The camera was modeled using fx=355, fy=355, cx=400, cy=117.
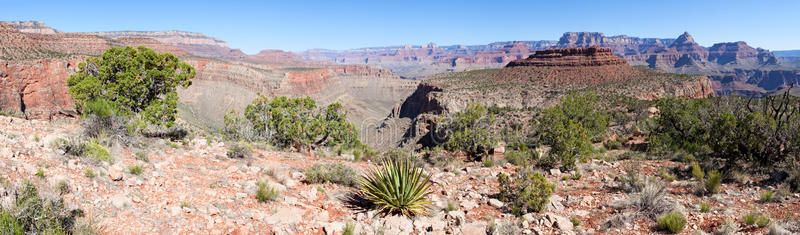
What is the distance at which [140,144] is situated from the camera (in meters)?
9.20

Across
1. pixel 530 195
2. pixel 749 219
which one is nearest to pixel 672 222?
pixel 749 219

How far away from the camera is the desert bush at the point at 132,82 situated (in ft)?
41.3

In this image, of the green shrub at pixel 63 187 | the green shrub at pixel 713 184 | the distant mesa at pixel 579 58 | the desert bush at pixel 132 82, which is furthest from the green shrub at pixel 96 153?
the distant mesa at pixel 579 58

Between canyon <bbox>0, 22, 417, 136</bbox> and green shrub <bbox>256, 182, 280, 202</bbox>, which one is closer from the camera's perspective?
green shrub <bbox>256, 182, 280, 202</bbox>

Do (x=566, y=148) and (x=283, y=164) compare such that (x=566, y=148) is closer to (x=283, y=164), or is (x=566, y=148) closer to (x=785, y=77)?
(x=283, y=164)

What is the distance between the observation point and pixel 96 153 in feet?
23.6

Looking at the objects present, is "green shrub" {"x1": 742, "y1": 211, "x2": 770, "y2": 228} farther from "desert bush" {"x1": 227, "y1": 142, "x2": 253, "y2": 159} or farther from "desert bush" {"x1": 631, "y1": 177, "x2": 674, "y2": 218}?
"desert bush" {"x1": 227, "y1": 142, "x2": 253, "y2": 159}

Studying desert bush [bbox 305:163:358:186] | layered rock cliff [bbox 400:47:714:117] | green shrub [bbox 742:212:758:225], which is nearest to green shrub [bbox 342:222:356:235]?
desert bush [bbox 305:163:358:186]

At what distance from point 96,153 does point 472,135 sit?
12415 millimetres

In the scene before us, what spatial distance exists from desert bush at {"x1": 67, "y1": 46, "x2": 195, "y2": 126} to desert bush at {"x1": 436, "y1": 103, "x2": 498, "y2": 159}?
11118 millimetres

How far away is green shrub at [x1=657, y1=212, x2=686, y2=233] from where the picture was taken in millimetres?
5957

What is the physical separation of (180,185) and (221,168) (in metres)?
1.84

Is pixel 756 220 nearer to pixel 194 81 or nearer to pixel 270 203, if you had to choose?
pixel 270 203

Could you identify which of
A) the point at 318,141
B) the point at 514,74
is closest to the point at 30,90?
the point at 318,141
